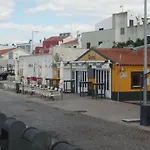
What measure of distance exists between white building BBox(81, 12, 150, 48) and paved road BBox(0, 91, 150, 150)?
38768 mm

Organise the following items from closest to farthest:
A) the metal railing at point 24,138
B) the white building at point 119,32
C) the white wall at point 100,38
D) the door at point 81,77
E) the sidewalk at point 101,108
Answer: the metal railing at point 24,138
the sidewalk at point 101,108
the door at point 81,77
the white building at point 119,32
the white wall at point 100,38

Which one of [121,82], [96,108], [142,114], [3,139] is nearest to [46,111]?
[96,108]

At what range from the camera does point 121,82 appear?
23500mm

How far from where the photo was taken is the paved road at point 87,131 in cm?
1007

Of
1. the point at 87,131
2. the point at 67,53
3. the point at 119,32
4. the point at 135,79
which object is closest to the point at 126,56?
the point at 135,79

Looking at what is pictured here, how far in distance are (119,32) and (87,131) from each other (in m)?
46.6

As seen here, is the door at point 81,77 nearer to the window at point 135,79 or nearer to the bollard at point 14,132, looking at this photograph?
the window at point 135,79

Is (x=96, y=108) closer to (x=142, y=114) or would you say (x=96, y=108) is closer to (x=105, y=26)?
(x=142, y=114)

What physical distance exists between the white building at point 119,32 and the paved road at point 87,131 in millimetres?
38768

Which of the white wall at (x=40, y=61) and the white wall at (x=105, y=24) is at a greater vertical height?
the white wall at (x=105, y=24)

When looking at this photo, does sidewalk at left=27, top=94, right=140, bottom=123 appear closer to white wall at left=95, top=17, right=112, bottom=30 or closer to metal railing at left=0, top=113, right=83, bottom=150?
metal railing at left=0, top=113, right=83, bottom=150

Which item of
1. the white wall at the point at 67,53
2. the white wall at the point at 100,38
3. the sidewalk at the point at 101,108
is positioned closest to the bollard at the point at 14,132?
the sidewalk at the point at 101,108

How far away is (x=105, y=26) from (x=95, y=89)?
48.7m

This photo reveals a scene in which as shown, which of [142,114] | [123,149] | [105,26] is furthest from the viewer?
[105,26]
